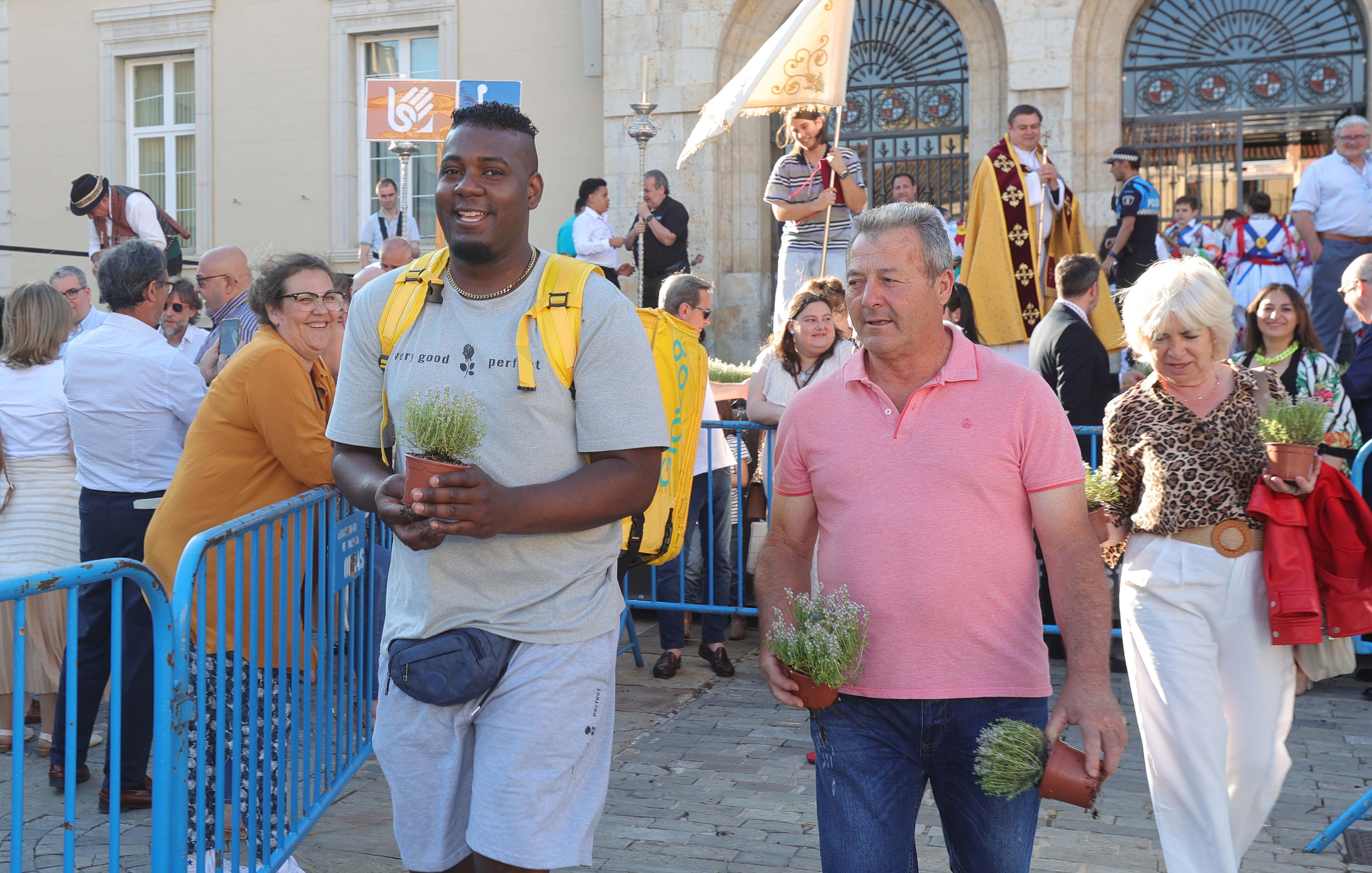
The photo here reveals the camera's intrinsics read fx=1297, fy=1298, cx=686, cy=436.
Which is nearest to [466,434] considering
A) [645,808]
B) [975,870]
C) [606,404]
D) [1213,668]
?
[606,404]

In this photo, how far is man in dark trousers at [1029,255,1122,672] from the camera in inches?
288

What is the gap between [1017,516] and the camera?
288cm

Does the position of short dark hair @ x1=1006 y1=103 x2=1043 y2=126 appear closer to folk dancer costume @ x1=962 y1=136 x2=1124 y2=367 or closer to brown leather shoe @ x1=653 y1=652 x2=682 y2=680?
folk dancer costume @ x1=962 y1=136 x2=1124 y2=367

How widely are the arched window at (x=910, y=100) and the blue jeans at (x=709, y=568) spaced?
8.14m

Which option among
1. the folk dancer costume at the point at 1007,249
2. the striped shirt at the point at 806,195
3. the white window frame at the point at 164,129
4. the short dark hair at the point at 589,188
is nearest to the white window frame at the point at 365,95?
the white window frame at the point at 164,129

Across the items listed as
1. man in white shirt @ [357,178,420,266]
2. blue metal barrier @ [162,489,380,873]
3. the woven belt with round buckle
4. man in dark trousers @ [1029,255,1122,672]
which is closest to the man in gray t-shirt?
blue metal barrier @ [162,489,380,873]

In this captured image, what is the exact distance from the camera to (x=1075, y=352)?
730 centimetres

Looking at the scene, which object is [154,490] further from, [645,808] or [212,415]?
[645,808]

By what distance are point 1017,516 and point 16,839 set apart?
218 cm

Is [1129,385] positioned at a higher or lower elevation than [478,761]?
higher

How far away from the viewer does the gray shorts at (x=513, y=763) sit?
8.96 ft

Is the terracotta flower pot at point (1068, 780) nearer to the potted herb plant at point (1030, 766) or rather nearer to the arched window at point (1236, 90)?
the potted herb plant at point (1030, 766)

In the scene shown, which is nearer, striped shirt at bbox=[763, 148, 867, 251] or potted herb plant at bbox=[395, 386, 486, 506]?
potted herb plant at bbox=[395, 386, 486, 506]

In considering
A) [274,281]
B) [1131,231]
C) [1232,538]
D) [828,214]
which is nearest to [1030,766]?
[1232,538]
